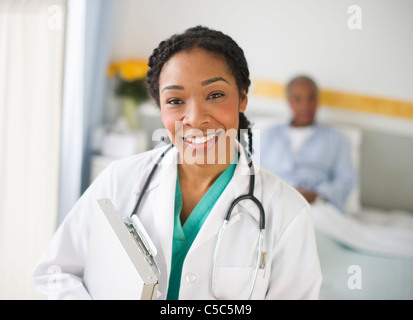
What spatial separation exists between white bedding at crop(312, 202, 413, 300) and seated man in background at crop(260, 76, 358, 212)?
0.14 meters

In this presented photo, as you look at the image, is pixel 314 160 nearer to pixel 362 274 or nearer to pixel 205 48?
pixel 362 274

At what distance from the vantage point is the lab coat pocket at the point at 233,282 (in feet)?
2.21

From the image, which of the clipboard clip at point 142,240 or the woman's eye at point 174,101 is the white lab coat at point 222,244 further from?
the woman's eye at point 174,101

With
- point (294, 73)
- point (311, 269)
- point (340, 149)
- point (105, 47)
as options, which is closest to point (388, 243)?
point (340, 149)

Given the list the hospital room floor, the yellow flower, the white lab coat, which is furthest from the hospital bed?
the yellow flower

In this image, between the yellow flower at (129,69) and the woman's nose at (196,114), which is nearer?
the woman's nose at (196,114)

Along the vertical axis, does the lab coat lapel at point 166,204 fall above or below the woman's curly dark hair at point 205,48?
below

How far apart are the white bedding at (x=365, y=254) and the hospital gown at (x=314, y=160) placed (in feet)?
0.52

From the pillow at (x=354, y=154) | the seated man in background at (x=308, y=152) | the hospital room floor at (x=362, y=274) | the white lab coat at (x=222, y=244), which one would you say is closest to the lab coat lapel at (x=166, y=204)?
the white lab coat at (x=222, y=244)

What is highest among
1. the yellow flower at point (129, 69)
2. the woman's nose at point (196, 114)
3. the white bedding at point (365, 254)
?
the yellow flower at point (129, 69)

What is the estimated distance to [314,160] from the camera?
1.99 m

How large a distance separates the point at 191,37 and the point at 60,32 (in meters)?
0.66

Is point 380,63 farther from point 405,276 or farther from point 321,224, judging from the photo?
point 405,276

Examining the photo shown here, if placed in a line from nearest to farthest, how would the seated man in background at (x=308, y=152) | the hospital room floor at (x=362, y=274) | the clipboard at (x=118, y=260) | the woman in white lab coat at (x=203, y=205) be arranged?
the clipboard at (x=118, y=260), the woman in white lab coat at (x=203, y=205), the hospital room floor at (x=362, y=274), the seated man in background at (x=308, y=152)
